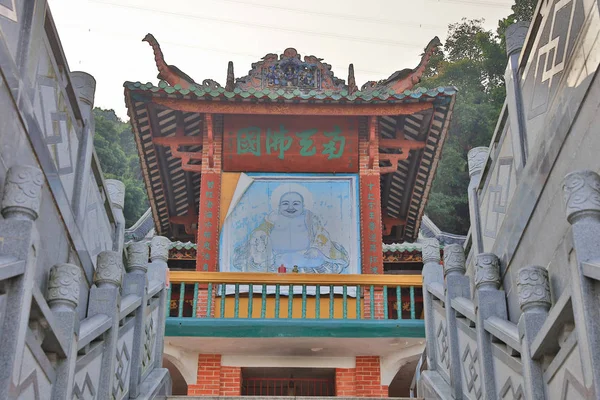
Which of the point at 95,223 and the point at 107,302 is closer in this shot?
the point at 107,302

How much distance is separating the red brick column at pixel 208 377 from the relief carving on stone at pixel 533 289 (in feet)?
23.7

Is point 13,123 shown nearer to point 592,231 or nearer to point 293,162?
point 592,231

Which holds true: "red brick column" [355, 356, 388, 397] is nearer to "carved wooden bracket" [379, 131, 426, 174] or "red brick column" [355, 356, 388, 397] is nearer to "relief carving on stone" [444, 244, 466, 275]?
"carved wooden bracket" [379, 131, 426, 174]

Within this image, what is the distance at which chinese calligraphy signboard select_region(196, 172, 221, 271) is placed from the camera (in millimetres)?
13430

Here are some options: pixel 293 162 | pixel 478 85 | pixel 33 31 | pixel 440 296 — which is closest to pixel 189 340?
pixel 293 162

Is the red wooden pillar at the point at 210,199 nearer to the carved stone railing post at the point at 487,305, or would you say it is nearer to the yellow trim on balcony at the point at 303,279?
the yellow trim on balcony at the point at 303,279

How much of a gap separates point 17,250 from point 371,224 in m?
9.29

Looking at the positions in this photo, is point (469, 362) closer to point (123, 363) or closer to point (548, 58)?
point (548, 58)

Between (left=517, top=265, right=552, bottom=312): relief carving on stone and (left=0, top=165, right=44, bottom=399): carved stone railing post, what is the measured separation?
286 cm

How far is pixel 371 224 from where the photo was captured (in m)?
13.8

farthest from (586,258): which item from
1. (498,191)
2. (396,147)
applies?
(396,147)

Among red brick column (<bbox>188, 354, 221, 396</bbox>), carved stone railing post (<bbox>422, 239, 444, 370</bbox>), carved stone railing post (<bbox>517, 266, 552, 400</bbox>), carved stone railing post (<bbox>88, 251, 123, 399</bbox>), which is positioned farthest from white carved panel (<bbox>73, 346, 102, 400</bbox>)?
red brick column (<bbox>188, 354, 221, 396</bbox>)

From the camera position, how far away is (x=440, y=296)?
7938 millimetres

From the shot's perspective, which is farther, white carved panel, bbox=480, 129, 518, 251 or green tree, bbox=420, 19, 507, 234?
green tree, bbox=420, 19, 507, 234
